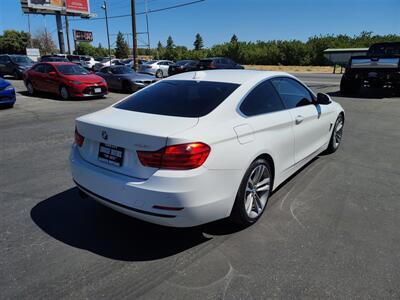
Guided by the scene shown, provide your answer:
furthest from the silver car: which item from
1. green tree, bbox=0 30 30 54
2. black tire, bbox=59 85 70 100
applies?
green tree, bbox=0 30 30 54

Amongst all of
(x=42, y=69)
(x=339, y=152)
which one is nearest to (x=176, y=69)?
(x=42, y=69)

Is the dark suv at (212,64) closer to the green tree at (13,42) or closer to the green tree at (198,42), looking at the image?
the green tree at (13,42)

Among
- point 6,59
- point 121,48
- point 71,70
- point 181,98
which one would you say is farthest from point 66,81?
point 121,48

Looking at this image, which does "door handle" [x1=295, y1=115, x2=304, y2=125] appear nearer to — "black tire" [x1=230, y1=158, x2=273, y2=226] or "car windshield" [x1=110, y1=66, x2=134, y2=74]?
"black tire" [x1=230, y1=158, x2=273, y2=226]

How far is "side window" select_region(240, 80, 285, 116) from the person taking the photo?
11.3 feet

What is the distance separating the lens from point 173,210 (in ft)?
8.87

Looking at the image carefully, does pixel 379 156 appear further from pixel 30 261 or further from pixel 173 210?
pixel 30 261

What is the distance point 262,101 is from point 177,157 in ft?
4.82

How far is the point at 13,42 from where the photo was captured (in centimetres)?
8281

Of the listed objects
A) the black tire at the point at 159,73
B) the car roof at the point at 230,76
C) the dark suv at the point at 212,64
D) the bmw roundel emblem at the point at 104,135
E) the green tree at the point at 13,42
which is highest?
the green tree at the point at 13,42

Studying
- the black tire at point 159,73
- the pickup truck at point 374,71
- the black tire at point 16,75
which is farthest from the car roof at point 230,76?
the black tire at point 159,73

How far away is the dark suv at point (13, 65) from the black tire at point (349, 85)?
62.1 feet

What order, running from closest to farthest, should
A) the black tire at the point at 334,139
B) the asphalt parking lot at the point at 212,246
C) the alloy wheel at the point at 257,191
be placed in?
the asphalt parking lot at the point at 212,246 < the alloy wheel at the point at 257,191 < the black tire at the point at 334,139

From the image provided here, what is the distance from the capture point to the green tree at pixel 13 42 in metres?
82.1
